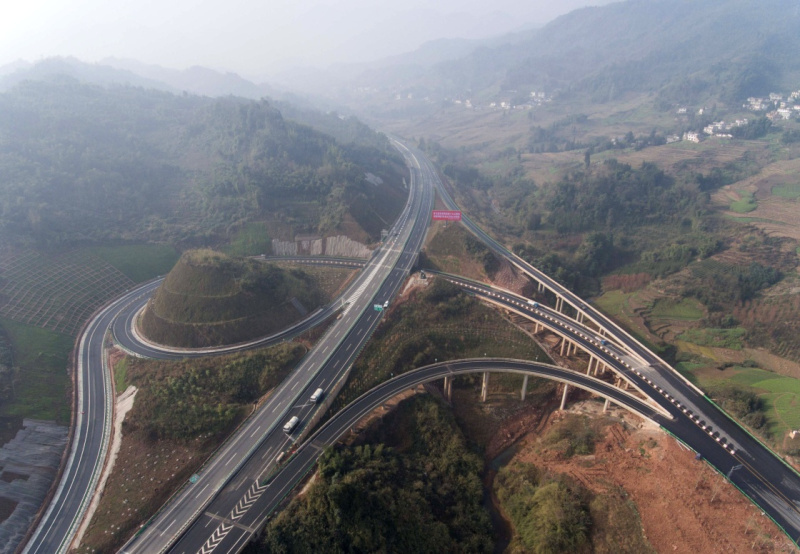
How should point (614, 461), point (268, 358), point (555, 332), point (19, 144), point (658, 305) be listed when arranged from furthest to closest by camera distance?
point (19, 144), point (658, 305), point (555, 332), point (268, 358), point (614, 461)

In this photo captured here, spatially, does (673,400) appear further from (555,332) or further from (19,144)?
(19,144)

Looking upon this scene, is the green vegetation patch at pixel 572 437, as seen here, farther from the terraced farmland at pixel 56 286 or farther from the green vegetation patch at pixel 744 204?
the green vegetation patch at pixel 744 204

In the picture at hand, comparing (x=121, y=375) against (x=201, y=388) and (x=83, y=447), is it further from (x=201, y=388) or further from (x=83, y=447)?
(x=201, y=388)

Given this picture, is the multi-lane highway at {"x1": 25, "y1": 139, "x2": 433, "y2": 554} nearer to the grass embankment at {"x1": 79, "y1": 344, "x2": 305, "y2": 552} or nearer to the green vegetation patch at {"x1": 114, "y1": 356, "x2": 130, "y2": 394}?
the green vegetation patch at {"x1": 114, "y1": 356, "x2": 130, "y2": 394}

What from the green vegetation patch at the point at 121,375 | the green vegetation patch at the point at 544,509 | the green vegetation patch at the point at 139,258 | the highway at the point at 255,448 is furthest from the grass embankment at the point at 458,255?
the green vegetation patch at the point at 139,258

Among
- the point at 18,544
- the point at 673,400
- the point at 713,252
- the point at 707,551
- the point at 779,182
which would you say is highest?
the point at 779,182

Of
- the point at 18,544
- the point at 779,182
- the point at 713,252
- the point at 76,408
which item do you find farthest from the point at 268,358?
the point at 779,182
